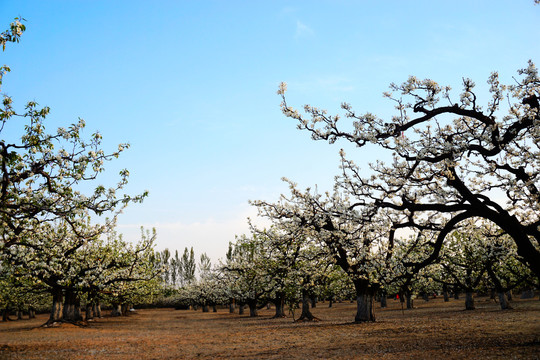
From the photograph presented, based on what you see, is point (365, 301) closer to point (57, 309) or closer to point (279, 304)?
point (279, 304)

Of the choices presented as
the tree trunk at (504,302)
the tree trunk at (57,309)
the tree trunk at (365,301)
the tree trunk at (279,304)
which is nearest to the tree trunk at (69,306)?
the tree trunk at (57,309)

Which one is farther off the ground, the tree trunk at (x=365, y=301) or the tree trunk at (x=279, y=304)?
the tree trunk at (x=365, y=301)

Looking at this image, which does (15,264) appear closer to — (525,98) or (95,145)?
(95,145)

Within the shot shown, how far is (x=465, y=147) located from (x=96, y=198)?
529 inches

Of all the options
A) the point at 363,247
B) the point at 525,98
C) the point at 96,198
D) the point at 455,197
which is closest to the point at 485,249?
the point at 363,247

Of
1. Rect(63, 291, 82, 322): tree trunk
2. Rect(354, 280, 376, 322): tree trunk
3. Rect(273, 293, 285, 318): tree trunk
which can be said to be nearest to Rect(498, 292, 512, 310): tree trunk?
Rect(354, 280, 376, 322): tree trunk

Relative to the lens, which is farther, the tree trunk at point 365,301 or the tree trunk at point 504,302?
the tree trunk at point 504,302

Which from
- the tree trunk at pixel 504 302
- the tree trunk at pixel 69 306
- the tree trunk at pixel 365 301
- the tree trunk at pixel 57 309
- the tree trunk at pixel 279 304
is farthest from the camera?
the tree trunk at pixel 279 304

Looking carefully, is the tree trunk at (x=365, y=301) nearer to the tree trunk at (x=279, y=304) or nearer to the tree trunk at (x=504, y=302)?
the tree trunk at (x=504, y=302)

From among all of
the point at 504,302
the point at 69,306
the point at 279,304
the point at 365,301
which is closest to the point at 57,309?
the point at 69,306

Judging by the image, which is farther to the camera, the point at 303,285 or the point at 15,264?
the point at 303,285

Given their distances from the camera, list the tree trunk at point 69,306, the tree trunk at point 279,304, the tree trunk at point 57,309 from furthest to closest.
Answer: the tree trunk at point 279,304 < the tree trunk at point 69,306 < the tree trunk at point 57,309

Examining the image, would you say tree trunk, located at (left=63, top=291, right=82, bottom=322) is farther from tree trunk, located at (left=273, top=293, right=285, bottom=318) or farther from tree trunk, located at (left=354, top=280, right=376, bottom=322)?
tree trunk, located at (left=354, top=280, right=376, bottom=322)

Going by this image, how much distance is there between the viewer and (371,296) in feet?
95.0
